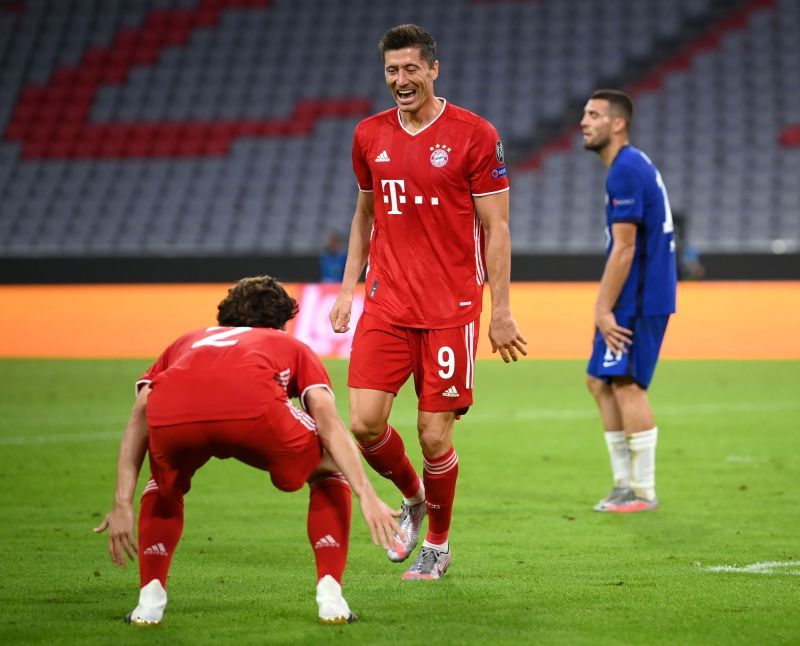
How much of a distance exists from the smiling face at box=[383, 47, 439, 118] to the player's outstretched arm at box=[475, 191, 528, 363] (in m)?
0.48

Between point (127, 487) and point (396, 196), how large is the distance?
1.84m

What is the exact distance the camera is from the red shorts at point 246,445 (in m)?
4.24

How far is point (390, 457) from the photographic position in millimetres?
5652

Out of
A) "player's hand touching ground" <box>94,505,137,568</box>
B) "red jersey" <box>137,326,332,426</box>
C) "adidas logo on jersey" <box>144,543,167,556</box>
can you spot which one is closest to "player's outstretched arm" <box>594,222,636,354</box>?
"red jersey" <box>137,326,332,426</box>

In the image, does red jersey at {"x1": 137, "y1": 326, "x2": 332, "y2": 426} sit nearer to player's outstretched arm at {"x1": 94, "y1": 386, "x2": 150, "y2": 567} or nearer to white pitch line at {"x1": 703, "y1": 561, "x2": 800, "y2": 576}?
player's outstretched arm at {"x1": 94, "y1": 386, "x2": 150, "y2": 567}

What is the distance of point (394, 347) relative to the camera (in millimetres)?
5449

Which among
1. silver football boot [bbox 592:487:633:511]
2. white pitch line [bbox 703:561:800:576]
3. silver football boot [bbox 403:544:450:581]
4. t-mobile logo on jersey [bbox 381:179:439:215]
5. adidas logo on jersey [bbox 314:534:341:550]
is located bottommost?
silver football boot [bbox 592:487:633:511]

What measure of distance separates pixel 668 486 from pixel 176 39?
23.1 meters

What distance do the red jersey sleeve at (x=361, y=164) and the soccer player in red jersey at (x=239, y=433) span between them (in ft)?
3.96

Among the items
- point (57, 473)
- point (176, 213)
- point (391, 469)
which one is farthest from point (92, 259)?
point (391, 469)

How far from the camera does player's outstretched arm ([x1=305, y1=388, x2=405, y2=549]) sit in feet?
13.1

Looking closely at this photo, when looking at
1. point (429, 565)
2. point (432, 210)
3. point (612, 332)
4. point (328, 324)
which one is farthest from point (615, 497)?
point (328, 324)

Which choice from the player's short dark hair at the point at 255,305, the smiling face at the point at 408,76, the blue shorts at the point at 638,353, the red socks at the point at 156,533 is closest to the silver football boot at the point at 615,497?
the blue shorts at the point at 638,353

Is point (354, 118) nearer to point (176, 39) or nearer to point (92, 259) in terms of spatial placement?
point (176, 39)
